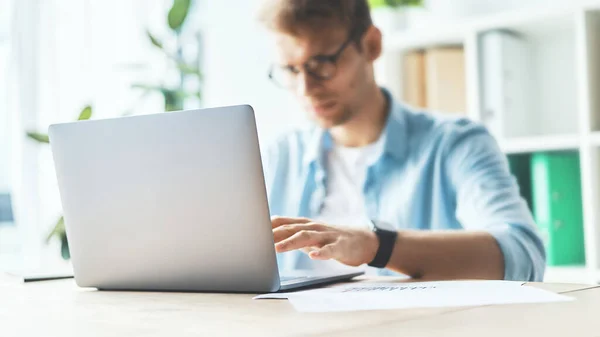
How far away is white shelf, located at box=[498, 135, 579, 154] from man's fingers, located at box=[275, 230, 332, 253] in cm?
129

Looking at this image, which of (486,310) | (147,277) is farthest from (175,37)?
(486,310)

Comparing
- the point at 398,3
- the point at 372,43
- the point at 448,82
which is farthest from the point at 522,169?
the point at 372,43

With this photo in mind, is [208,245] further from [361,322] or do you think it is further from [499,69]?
[499,69]

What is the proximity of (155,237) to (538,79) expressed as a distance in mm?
1724

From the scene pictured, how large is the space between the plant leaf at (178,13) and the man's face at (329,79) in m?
0.90

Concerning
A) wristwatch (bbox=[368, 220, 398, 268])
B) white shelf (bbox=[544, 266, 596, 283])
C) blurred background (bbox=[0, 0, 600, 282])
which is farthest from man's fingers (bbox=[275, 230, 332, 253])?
white shelf (bbox=[544, 266, 596, 283])

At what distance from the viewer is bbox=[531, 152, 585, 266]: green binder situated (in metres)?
2.07

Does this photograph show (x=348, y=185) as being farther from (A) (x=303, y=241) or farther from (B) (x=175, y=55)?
(B) (x=175, y=55)

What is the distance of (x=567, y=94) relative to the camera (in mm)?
2264

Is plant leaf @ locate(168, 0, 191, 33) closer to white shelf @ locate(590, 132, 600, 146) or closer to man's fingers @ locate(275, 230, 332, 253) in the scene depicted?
white shelf @ locate(590, 132, 600, 146)

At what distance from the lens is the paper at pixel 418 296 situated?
2.34 feet

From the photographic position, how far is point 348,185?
1680 mm

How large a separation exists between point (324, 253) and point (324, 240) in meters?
0.03

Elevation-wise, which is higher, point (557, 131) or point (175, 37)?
point (175, 37)
